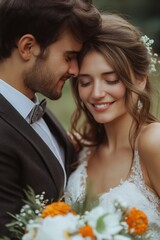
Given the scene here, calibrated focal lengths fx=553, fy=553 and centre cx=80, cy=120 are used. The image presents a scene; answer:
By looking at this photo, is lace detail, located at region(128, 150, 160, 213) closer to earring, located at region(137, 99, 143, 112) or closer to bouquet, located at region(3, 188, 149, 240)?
earring, located at region(137, 99, 143, 112)

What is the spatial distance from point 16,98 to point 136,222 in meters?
1.57

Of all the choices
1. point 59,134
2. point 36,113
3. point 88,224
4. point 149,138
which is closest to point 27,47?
point 36,113

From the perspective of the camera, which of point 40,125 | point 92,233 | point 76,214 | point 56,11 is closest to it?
point 92,233

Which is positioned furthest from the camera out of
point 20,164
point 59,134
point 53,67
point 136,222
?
point 59,134

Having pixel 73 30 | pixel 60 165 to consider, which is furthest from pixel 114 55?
pixel 60 165

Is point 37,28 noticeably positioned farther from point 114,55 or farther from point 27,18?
point 114,55

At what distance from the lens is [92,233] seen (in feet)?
7.68

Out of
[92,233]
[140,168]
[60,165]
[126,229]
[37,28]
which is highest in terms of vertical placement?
[37,28]

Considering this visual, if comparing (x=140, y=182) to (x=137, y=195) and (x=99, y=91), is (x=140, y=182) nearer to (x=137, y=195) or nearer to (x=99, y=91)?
(x=137, y=195)

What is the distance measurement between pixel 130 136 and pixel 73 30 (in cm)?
91

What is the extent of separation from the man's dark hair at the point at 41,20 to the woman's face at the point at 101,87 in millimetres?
216

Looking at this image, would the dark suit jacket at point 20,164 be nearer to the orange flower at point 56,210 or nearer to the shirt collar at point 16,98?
the shirt collar at point 16,98

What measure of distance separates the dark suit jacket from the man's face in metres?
0.31

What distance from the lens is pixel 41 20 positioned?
373cm
